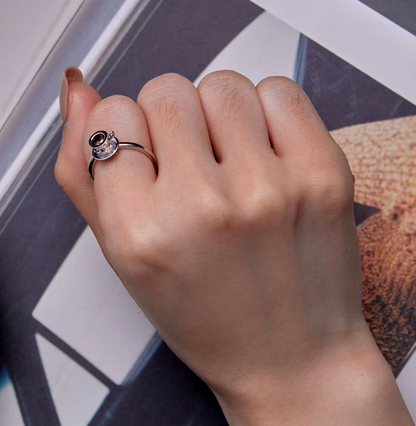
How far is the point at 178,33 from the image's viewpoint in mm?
683

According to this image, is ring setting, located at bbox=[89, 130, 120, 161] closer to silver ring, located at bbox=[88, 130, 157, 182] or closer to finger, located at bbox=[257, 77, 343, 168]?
silver ring, located at bbox=[88, 130, 157, 182]

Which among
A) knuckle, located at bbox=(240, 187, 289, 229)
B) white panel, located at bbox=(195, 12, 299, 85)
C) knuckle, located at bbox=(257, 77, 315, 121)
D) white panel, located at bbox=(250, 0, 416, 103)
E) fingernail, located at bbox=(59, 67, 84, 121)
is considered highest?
white panel, located at bbox=(250, 0, 416, 103)

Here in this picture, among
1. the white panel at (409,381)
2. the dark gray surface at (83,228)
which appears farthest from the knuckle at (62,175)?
the white panel at (409,381)

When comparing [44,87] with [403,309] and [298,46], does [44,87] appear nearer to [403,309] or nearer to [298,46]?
[298,46]

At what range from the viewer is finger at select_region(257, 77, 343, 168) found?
18.9 inches

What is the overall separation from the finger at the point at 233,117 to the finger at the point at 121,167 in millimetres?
71

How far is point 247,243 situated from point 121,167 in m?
0.14

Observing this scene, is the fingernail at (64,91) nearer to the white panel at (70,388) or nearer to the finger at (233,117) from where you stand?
the finger at (233,117)

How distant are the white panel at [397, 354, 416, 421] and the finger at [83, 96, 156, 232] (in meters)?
0.42

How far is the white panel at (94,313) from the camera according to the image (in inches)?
25.5

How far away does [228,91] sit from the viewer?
51cm

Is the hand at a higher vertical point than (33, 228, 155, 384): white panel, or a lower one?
higher

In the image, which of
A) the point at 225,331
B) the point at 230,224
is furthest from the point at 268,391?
the point at 230,224

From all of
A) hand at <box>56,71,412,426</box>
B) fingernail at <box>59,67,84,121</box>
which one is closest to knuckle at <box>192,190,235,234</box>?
hand at <box>56,71,412,426</box>
